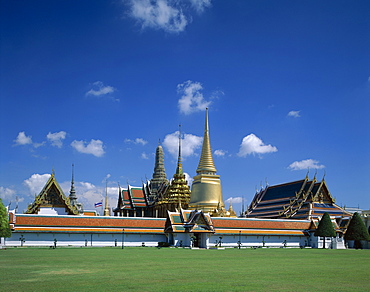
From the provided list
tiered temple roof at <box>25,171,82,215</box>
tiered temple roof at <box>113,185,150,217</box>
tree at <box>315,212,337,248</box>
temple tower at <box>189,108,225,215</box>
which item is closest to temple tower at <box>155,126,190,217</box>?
temple tower at <box>189,108,225,215</box>

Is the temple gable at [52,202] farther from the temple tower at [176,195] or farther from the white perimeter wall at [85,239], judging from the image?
the temple tower at [176,195]

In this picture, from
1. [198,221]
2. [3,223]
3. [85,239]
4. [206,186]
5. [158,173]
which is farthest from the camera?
[158,173]

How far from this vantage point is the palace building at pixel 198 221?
46.9m

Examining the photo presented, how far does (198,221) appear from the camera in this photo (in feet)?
Result: 160

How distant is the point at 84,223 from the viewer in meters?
48.6

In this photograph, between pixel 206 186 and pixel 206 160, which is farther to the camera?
pixel 206 160

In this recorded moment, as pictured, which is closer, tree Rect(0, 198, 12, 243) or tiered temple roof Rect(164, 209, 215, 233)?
tree Rect(0, 198, 12, 243)

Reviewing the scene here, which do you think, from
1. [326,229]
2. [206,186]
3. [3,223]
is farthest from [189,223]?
[206,186]

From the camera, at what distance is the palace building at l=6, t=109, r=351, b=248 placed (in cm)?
4691

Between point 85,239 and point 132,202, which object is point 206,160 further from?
point 85,239

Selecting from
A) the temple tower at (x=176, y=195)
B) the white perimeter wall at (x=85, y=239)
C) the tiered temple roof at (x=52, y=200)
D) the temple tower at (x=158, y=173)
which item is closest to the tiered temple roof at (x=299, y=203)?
the temple tower at (x=176, y=195)

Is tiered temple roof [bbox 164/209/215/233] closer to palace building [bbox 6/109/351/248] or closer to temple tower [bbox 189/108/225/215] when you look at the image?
palace building [bbox 6/109/351/248]

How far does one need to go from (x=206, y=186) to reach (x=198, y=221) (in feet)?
81.4

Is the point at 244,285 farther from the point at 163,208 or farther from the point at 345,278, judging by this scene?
the point at 163,208
